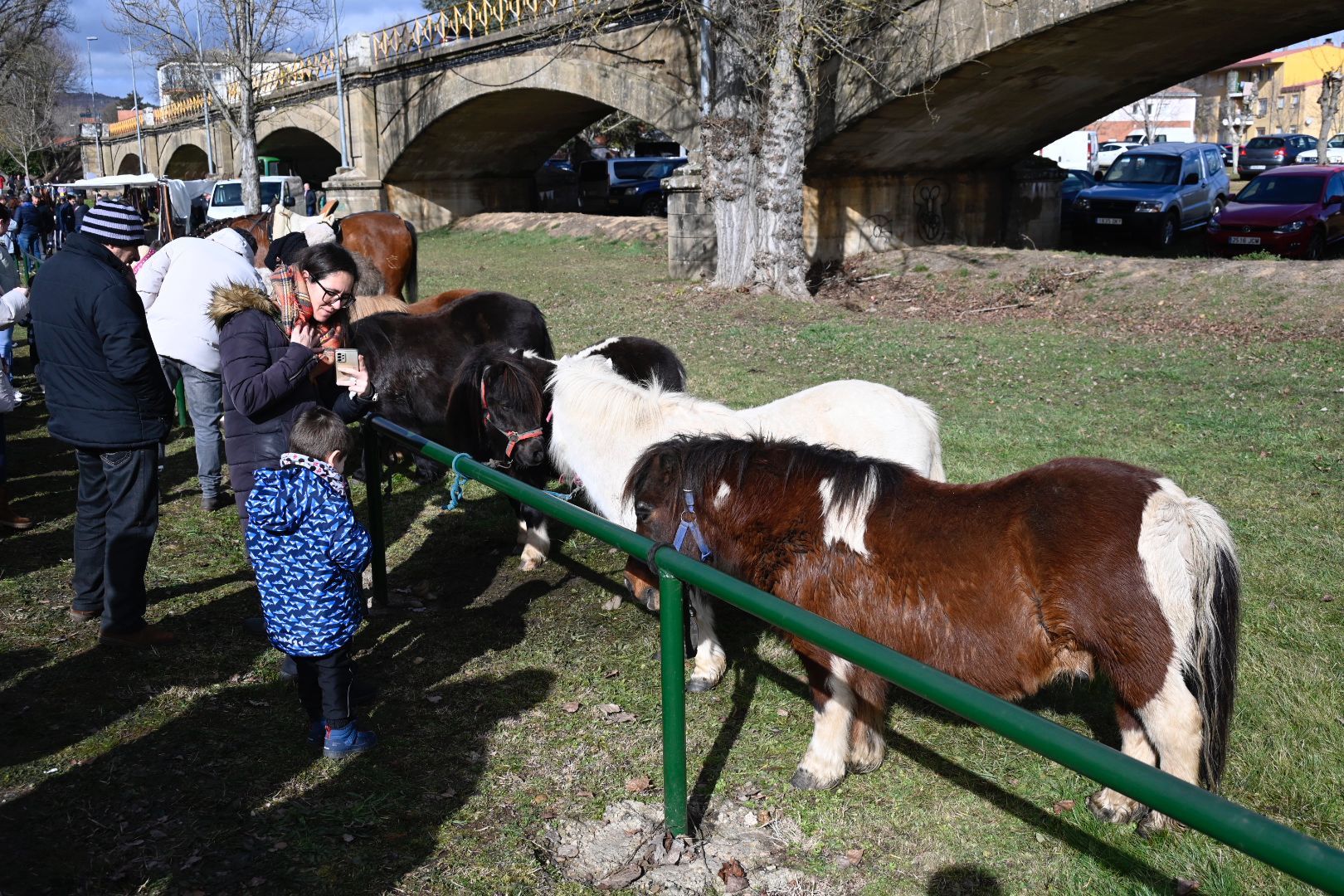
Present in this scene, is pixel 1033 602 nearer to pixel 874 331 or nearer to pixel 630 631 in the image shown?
pixel 630 631

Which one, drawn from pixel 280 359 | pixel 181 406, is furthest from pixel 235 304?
pixel 181 406

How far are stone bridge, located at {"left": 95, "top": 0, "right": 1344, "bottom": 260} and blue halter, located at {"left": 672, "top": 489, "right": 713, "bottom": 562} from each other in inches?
519

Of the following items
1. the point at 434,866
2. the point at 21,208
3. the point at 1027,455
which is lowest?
the point at 434,866

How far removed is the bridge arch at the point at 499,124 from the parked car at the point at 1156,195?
30.7 feet

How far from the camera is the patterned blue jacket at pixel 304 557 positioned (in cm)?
360

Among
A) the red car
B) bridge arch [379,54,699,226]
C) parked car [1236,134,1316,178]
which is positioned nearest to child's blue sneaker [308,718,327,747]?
bridge arch [379,54,699,226]

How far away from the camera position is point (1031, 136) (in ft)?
69.5

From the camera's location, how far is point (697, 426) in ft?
15.5

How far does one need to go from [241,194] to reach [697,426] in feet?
103

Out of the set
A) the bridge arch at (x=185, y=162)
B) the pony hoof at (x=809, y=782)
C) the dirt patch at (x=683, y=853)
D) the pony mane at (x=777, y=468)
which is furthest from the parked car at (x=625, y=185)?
the bridge arch at (x=185, y=162)

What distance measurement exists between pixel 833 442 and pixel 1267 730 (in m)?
2.14

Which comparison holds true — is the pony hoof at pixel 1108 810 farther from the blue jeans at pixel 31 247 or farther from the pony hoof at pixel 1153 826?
the blue jeans at pixel 31 247

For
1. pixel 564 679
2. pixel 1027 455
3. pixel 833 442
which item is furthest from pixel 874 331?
pixel 564 679

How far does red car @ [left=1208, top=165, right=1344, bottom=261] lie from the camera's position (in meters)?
17.5
